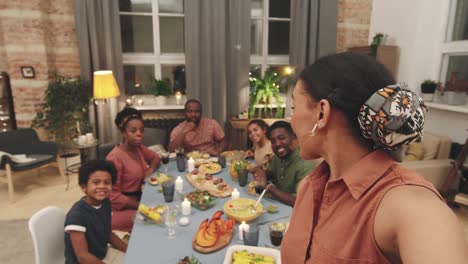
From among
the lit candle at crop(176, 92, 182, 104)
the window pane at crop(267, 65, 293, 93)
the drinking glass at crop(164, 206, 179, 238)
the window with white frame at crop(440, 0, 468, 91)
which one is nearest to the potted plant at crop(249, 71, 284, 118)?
the window pane at crop(267, 65, 293, 93)

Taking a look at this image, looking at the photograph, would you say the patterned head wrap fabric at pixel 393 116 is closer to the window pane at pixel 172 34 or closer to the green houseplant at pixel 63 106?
the green houseplant at pixel 63 106

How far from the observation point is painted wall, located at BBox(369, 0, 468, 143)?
356cm

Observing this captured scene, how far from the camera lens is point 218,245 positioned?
4.45ft

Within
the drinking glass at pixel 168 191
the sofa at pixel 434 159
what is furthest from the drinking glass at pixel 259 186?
the sofa at pixel 434 159

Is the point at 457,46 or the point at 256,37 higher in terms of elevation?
the point at 256,37

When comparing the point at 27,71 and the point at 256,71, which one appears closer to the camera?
the point at 27,71

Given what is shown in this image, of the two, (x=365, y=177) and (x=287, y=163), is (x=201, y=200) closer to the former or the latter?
(x=287, y=163)

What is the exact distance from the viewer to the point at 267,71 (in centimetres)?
466

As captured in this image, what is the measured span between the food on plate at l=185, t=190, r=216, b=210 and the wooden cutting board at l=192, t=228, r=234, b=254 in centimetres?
31

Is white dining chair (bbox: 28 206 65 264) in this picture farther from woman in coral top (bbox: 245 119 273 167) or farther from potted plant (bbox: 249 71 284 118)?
potted plant (bbox: 249 71 284 118)

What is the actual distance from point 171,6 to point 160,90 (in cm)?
127

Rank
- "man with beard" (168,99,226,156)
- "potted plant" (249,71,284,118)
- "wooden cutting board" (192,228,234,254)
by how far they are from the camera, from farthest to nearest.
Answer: "potted plant" (249,71,284,118), "man with beard" (168,99,226,156), "wooden cutting board" (192,228,234,254)

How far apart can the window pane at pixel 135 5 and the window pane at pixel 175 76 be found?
0.88 metres

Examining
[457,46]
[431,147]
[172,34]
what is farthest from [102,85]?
[457,46]
